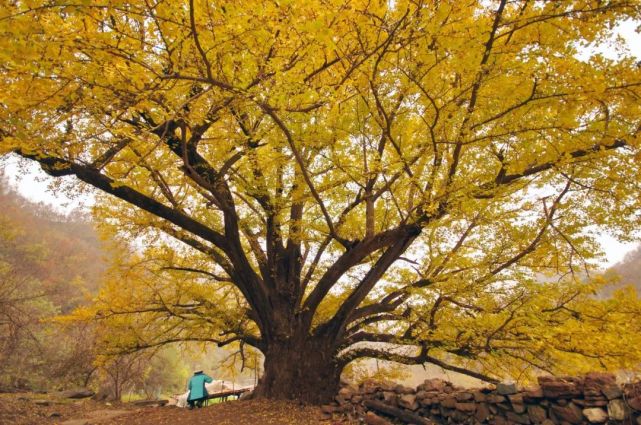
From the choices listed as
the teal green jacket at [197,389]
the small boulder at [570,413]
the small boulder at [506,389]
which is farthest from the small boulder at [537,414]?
the teal green jacket at [197,389]

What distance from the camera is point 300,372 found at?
6.12 m

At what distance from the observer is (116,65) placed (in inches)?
107

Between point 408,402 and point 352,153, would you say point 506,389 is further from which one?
point 352,153

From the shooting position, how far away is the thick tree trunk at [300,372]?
6047 millimetres

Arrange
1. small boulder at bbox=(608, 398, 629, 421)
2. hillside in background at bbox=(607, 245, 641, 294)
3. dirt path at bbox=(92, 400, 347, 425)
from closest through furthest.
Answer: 1. small boulder at bbox=(608, 398, 629, 421)
2. dirt path at bbox=(92, 400, 347, 425)
3. hillside in background at bbox=(607, 245, 641, 294)

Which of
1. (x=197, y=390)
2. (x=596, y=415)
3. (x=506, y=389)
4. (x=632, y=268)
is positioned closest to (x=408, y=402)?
(x=506, y=389)

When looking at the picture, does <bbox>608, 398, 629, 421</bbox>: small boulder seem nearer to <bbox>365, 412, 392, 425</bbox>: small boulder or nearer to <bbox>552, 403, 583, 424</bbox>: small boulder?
<bbox>552, 403, 583, 424</bbox>: small boulder

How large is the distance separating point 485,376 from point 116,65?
6.70m

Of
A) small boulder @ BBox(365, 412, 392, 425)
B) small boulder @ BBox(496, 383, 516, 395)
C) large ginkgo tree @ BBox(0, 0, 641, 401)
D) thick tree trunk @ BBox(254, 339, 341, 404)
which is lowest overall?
small boulder @ BBox(365, 412, 392, 425)

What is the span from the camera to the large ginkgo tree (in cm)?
286

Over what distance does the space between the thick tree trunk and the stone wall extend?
348 millimetres

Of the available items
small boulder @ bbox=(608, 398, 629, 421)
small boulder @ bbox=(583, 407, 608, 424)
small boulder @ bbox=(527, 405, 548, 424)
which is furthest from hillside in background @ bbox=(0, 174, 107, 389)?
small boulder @ bbox=(608, 398, 629, 421)

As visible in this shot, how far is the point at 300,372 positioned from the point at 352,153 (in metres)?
3.82

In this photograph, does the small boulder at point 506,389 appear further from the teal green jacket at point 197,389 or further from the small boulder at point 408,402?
the teal green jacket at point 197,389
